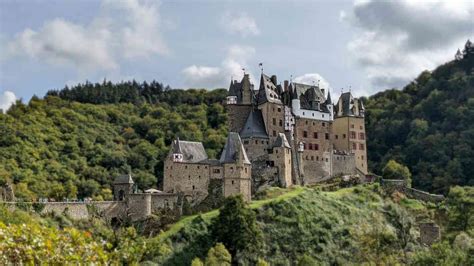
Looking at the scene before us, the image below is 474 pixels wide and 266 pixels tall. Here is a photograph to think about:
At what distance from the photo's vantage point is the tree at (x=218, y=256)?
2056 inches

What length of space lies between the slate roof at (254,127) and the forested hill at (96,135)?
75.3 feet

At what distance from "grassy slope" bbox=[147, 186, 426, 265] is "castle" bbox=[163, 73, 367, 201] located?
114 inches

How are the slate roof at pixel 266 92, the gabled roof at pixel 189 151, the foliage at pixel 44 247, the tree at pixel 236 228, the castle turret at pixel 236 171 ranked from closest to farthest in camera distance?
the foliage at pixel 44 247, the tree at pixel 236 228, the castle turret at pixel 236 171, the gabled roof at pixel 189 151, the slate roof at pixel 266 92

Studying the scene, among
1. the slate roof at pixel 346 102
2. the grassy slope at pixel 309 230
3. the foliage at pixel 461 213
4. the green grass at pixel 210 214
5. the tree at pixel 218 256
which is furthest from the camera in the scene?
the slate roof at pixel 346 102

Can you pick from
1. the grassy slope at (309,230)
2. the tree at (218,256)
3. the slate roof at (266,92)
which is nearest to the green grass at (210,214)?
the grassy slope at (309,230)

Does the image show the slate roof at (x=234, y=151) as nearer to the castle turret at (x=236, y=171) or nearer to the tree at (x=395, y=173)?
the castle turret at (x=236, y=171)

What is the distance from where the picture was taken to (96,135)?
10219 cm

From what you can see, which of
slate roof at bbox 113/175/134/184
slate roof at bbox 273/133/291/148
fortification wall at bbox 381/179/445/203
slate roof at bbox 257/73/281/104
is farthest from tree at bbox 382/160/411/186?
slate roof at bbox 113/175/134/184

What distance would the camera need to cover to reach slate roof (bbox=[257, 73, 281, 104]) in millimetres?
69250

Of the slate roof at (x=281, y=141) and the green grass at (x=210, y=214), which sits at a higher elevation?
the slate roof at (x=281, y=141)

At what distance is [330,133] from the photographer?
72625 mm

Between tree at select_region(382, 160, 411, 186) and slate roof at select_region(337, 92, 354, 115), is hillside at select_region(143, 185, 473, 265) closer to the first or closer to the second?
tree at select_region(382, 160, 411, 186)

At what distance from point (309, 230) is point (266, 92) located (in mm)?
14635

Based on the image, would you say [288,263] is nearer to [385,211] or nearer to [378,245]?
[378,245]
